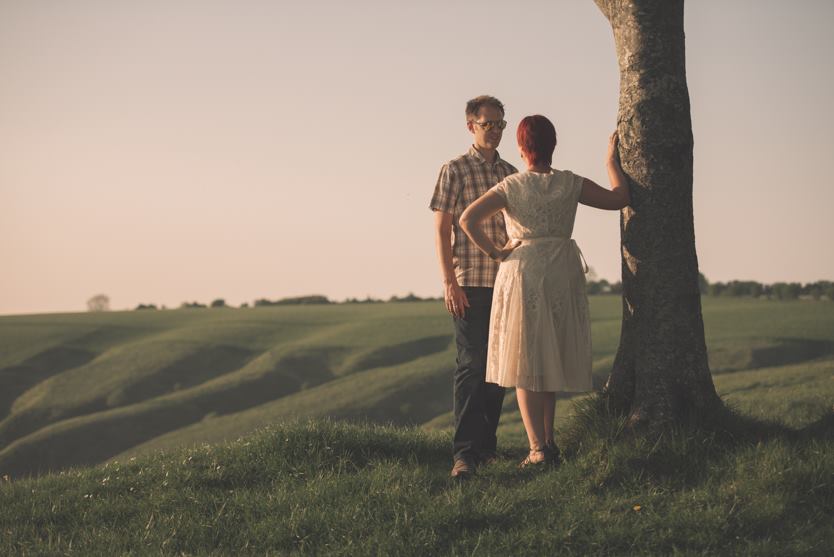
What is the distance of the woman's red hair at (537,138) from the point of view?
7992mm

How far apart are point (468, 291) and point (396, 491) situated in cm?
213

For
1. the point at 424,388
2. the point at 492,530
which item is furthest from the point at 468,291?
the point at 424,388

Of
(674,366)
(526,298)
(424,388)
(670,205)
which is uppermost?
(670,205)

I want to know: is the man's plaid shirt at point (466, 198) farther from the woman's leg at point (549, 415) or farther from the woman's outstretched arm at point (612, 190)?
the woman's leg at point (549, 415)

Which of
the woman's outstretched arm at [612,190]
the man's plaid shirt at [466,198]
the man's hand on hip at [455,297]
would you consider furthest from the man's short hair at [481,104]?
the man's hand on hip at [455,297]

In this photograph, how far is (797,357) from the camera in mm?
30188

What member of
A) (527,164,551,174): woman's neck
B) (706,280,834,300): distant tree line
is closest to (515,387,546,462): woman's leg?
(527,164,551,174): woman's neck

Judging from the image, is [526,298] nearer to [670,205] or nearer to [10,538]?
[670,205]

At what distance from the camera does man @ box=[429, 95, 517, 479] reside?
8.65m

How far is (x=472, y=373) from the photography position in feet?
28.8

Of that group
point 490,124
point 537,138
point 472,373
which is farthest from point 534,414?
point 490,124

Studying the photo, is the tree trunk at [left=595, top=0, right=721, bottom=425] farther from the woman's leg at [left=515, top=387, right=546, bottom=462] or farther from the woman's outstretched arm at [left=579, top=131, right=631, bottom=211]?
the woman's leg at [left=515, top=387, right=546, bottom=462]

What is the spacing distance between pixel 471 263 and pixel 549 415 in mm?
1650

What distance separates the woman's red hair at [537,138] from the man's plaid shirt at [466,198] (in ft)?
2.60
